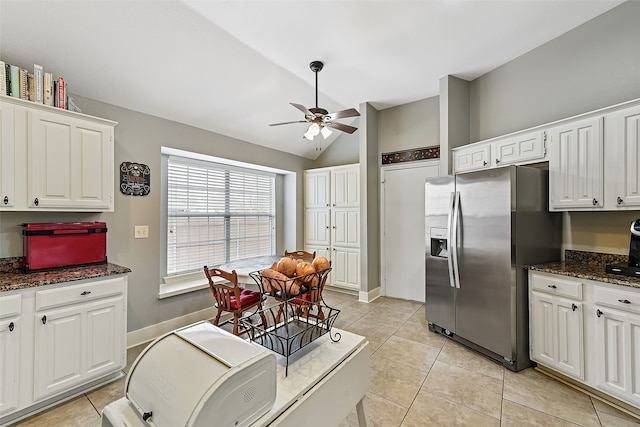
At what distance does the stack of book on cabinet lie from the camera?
196 cm

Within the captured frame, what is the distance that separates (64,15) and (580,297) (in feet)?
14.5

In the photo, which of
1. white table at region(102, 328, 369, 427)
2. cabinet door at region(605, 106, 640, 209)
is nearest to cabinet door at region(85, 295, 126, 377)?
white table at region(102, 328, 369, 427)

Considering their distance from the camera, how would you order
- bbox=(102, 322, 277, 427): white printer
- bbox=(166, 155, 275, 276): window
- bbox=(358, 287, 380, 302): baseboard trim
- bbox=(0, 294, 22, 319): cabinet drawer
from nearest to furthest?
1. bbox=(102, 322, 277, 427): white printer
2. bbox=(0, 294, 22, 319): cabinet drawer
3. bbox=(166, 155, 275, 276): window
4. bbox=(358, 287, 380, 302): baseboard trim

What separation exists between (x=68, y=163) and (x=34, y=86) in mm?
599

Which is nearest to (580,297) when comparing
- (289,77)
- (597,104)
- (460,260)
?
(460,260)

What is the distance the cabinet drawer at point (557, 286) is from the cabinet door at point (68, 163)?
150 inches

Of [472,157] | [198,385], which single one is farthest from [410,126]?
[198,385]

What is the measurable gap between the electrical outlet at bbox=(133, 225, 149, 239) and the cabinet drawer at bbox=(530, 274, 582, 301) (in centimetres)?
384

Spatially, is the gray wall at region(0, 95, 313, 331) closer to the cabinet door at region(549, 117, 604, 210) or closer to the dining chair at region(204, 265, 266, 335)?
the dining chair at region(204, 265, 266, 335)

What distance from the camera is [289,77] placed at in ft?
11.1

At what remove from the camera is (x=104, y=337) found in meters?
2.13

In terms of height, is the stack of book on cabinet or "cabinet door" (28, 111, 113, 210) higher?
the stack of book on cabinet

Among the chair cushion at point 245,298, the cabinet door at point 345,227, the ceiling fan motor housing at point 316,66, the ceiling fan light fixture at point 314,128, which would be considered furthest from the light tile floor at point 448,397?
the ceiling fan motor housing at point 316,66

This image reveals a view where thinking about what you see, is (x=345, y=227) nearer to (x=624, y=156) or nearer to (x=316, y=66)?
(x=316, y=66)
